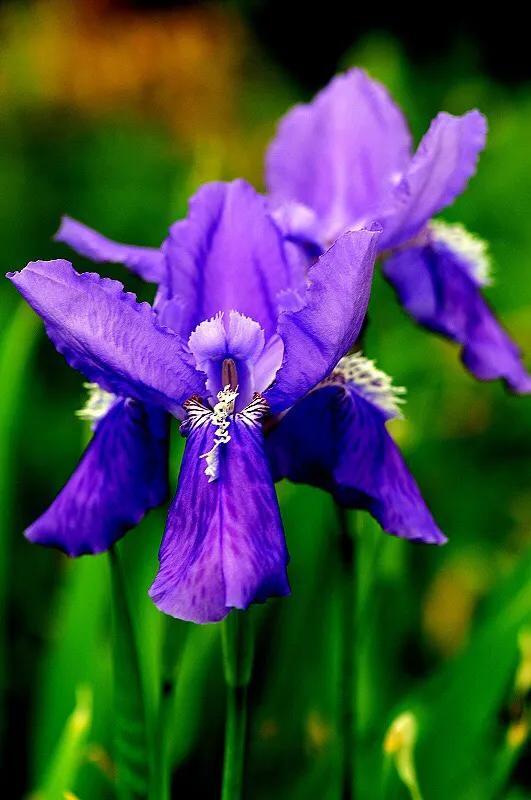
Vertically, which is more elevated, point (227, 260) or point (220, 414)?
point (227, 260)

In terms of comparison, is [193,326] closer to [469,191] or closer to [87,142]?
[469,191]

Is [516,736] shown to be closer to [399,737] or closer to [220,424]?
[399,737]

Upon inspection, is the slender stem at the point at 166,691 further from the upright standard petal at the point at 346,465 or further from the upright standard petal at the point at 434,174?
the upright standard petal at the point at 434,174

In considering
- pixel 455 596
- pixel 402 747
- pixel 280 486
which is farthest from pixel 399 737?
pixel 455 596

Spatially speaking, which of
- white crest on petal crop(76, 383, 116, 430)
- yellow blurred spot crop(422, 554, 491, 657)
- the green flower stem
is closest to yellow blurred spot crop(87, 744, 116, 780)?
the green flower stem

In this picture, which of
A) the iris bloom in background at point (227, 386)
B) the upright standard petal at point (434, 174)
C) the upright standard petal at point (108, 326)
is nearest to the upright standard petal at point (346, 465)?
the iris bloom in background at point (227, 386)

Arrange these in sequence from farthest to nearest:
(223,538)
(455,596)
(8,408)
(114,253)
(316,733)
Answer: (455,596) < (8,408) < (316,733) < (114,253) < (223,538)
